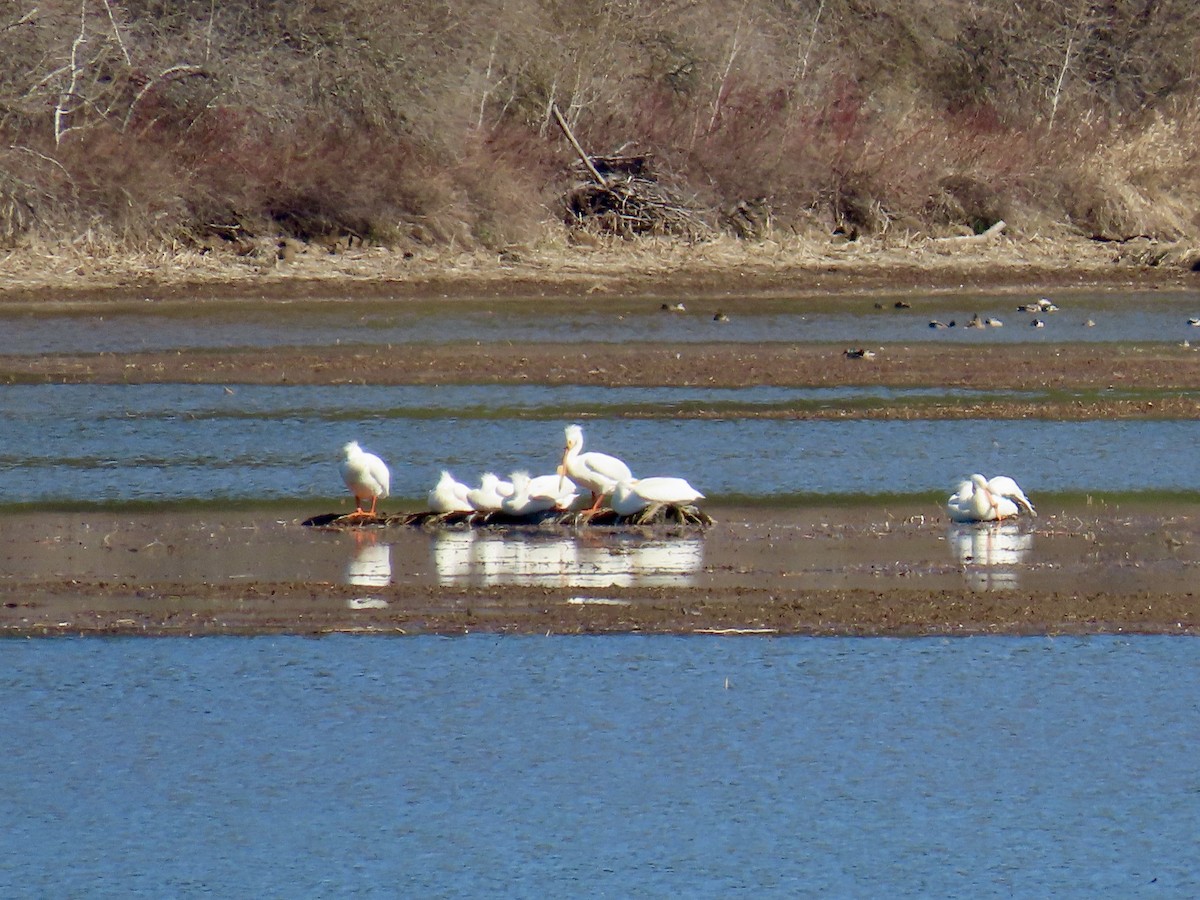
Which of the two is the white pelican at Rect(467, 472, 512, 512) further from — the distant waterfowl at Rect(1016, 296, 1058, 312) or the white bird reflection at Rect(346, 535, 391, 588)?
the distant waterfowl at Rect(1016, 296, 1058, 312)

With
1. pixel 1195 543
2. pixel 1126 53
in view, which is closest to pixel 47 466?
pixel 1195 543

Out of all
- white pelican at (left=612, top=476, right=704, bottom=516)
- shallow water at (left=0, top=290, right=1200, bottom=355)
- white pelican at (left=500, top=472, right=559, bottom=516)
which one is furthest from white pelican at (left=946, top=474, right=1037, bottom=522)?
shallow water at (left=0, top=290, right=1200, bottom=355)

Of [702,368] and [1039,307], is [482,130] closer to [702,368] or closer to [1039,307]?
[1039,307]

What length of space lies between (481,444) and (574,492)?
312 cm

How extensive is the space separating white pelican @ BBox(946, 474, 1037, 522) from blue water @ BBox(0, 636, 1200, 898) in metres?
2.73

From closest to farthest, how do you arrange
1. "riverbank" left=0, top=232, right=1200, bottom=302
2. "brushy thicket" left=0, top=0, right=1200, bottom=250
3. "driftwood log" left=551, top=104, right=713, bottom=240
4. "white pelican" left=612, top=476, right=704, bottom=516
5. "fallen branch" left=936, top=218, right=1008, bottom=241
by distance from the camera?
1. "white pelican" left=612, top=476, right=704, bottom=516
2. "riverbank" left=0, top=232, right=1200, bottom=302
3. "brushy thicket" left=0, top=0, right=1200, bottom=250
4. "driftwood log" left=551, top=104, right=713, bottom=240
5. "fallen branch" left=936, top=218, right=1008, bottom=241

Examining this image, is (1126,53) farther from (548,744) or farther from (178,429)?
(548,744)

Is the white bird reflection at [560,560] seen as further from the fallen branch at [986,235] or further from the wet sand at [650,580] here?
the fallen branch at [986,235]

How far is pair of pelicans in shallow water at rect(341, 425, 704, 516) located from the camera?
1294 cm

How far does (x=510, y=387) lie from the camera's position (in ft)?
64.4

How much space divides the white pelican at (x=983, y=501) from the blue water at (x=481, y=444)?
133 centimetres

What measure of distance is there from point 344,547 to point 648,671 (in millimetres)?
3330

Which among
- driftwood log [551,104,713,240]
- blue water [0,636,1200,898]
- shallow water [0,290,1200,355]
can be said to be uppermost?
driftwood log [551,104,713,240]

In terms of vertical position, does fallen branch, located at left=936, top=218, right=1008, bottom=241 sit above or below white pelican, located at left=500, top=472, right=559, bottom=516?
above
